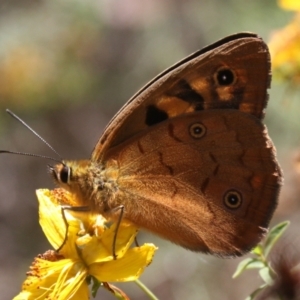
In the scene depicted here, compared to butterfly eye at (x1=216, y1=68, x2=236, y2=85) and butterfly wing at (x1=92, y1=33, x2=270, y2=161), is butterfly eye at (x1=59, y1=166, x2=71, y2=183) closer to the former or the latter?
butterfly wing at (x1=92, y1=33, x2=270, y2=161)

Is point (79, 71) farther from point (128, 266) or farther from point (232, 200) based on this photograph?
point (128, 266)

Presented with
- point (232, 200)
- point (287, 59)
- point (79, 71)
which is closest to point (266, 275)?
point (232, 200)

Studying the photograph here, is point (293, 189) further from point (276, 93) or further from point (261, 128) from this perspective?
point (261, 128)

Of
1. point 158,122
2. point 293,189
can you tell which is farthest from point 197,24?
point 158,122

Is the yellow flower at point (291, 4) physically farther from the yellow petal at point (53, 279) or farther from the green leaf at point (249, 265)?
the yellow petal at point (53, 279)

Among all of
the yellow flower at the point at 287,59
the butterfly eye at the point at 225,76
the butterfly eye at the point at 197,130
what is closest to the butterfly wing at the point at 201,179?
the butterfly eye at the point at 197,130
